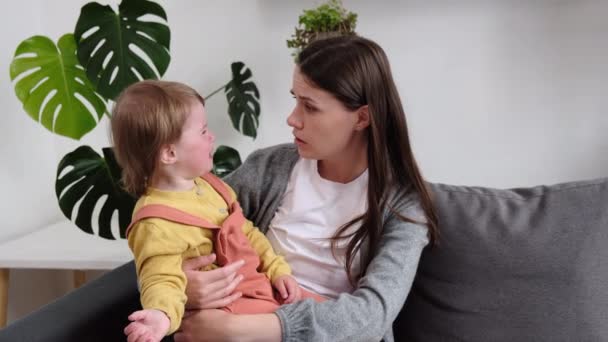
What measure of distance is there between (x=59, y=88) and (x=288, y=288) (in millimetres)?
1098

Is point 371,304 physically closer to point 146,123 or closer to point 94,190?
point 146,123

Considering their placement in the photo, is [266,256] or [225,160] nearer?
[266,256]

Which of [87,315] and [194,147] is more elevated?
[194,147]

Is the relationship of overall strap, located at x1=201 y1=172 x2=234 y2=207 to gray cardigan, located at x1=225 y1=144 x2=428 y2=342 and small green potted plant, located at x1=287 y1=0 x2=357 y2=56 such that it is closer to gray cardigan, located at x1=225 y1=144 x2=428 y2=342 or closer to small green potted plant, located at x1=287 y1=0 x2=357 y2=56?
gray cardigan, located at x1=225 y1=144 x2=428 y2=342

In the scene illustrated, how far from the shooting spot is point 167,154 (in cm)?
118

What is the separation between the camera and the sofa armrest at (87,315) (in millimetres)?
1137

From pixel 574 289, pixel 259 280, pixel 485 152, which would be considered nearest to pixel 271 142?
pixel 485 152

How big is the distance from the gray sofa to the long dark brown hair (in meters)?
0.09

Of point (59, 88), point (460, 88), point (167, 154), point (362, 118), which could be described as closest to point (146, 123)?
point (167, 154)

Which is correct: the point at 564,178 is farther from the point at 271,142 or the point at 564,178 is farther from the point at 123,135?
the point at 123,135

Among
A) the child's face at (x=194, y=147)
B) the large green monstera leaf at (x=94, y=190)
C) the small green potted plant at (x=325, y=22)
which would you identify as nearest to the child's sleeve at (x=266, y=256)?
the child's face at (x=194, y=147)

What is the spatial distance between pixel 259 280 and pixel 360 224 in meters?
0.27

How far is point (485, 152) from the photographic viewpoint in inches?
86.8

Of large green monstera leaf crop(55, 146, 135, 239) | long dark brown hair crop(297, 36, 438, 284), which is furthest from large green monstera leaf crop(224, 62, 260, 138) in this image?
long dark brown hair crop(297, 36, 438, 284)
